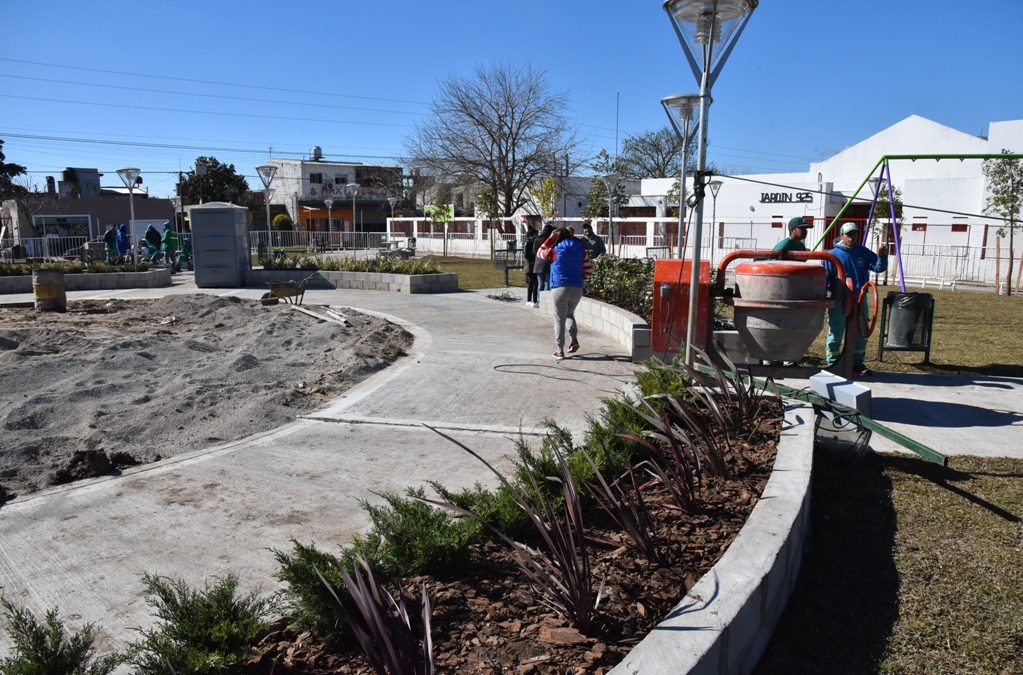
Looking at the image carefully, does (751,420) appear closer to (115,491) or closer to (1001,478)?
(1001,478)

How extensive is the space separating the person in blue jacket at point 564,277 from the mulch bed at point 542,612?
5.43 metres

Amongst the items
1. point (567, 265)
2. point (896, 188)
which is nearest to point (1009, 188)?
point (896, 188)

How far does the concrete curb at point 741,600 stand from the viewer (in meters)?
2.32

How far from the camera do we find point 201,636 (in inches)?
99.7

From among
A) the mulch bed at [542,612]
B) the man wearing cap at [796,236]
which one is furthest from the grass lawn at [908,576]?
the man wearing cap at [796,236]

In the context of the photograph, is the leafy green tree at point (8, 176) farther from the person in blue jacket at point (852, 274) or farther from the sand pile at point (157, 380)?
the person in blue jacket at point (852, 274)

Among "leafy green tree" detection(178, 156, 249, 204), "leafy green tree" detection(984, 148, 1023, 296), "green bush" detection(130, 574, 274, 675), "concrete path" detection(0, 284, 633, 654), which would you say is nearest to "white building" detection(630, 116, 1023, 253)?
"leafy green tree" detection(984, 148, 1023, 296)

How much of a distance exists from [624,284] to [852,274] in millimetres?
3997

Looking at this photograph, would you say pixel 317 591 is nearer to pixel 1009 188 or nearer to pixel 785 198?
pixel 1009 188

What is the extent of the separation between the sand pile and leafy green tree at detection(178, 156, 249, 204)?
60824 mm

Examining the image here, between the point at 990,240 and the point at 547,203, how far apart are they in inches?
910

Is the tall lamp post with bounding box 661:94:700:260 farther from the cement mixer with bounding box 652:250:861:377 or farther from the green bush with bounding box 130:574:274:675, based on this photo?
the green bush with bounding box 130:574:274:675

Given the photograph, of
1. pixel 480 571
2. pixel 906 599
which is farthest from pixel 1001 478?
pixel 480 571

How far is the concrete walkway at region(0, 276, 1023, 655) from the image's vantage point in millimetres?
3812
